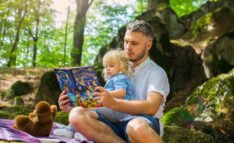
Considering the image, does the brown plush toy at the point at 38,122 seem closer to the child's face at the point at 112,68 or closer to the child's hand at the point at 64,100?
the child's hand at the point at 64,100

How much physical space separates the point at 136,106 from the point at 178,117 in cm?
344

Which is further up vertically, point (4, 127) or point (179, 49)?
point (179, 49)

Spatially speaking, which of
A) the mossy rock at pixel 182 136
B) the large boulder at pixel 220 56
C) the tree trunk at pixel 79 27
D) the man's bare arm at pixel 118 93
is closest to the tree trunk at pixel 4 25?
the tree trunk at pixel 79 27

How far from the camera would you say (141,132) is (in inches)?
128

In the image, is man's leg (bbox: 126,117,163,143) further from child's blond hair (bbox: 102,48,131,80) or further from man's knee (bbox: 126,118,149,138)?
child's blond hair (bbox: 102,48,131,80)

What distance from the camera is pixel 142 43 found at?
3.62 metres

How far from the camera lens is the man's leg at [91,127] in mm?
3539

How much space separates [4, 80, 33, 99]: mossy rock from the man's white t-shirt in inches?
301

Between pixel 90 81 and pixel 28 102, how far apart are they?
7.15 metres

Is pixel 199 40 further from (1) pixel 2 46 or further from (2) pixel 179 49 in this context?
(1) pixel 2 46

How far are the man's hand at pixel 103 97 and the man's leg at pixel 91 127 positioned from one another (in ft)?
1.03

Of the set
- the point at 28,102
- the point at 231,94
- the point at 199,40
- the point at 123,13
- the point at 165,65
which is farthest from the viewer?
the point at 123,13

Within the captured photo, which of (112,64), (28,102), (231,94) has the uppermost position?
(112,64)

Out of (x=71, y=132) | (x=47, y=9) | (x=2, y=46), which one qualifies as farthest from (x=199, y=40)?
(x=71, y=132)
